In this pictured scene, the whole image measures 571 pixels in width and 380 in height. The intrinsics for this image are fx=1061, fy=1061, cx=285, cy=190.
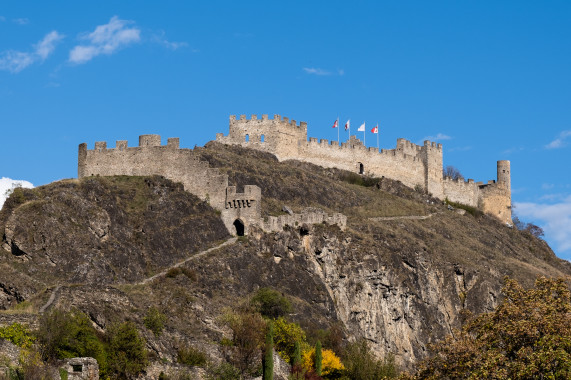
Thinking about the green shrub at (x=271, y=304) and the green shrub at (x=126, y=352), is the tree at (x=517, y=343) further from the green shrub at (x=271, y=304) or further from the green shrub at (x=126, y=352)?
the green shrub at (x=271, y=304)

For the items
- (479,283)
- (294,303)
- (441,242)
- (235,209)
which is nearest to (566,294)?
(294,303)

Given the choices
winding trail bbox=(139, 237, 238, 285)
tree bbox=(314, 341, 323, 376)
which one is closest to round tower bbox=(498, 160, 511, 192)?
A: winding trail bbox=(139, 237, 238, 285)

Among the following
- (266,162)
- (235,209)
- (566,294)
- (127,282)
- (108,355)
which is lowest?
(108,355)

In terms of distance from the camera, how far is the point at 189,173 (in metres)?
82.4

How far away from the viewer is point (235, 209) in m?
79.2

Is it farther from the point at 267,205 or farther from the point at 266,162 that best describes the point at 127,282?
the point at 266,162

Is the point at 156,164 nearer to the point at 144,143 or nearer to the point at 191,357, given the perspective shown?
the point at 144,143

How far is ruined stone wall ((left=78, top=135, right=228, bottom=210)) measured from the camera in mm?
81250

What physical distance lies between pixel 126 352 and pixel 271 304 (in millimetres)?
24023

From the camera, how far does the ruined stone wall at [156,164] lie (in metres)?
81.2

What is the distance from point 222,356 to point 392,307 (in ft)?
97.9

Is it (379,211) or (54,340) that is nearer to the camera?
(54,340)

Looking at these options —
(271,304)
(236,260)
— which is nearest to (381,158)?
(236,260)

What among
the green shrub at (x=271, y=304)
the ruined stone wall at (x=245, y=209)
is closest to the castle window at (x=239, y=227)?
the ruined stone wall at (x=245, y=209)
